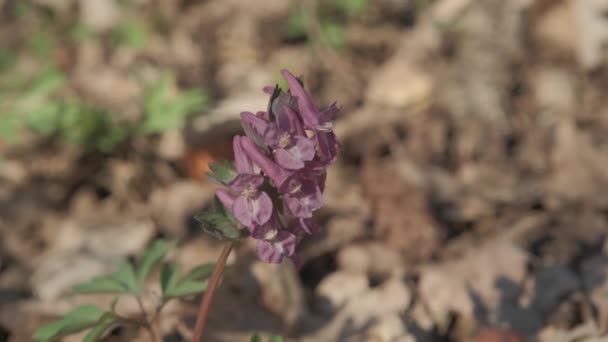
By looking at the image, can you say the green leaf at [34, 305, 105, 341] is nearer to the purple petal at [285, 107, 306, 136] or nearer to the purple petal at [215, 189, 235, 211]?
the purple petal at [215, 189, 235, 211]

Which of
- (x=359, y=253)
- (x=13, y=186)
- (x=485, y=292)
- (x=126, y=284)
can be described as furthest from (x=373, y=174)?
(x=13, y=186)

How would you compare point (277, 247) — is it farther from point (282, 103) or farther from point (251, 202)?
point (282, 103)

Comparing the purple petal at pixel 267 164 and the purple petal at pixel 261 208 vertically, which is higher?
the purple petal at pixel 267 164

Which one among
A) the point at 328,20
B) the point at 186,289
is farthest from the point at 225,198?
the point at 328,20

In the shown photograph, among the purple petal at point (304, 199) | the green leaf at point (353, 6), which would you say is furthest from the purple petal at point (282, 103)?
the green leaf at point (353, 6)

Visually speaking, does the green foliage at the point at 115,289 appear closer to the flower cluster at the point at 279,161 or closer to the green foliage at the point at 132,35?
the flower cluster at the point at 279,161

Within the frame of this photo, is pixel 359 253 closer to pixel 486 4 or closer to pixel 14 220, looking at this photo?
pixel 14 220
